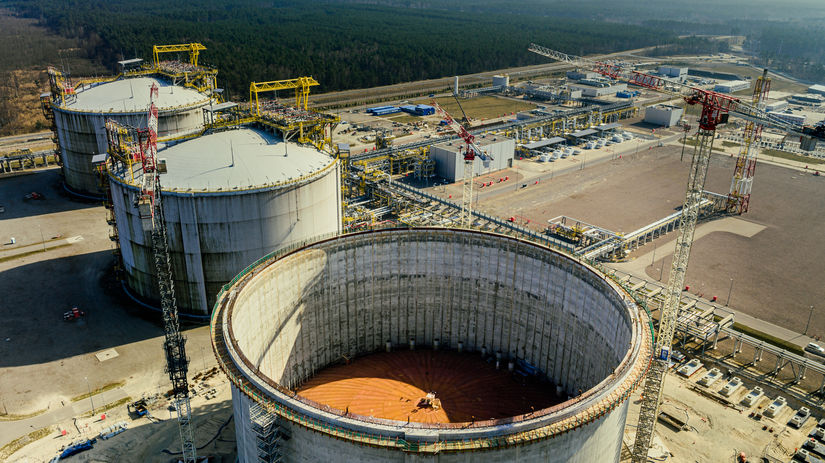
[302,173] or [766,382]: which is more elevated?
[302,173]

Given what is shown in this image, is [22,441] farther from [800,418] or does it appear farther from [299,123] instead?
[800,418]

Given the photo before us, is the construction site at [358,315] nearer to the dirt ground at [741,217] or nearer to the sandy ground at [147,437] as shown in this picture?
the sandy ground at [147,437]

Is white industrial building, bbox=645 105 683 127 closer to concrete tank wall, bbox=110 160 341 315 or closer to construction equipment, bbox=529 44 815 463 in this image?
construction equipment, bbox=529 44 815 463

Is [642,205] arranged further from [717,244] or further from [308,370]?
[308,370]

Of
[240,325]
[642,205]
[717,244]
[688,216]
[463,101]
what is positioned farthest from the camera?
[463,101]

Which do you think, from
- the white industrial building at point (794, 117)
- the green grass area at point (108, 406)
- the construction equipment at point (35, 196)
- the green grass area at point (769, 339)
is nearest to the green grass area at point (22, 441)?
the green grass area at point (108, 406)

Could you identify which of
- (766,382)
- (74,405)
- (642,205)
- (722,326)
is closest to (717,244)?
(642,205)

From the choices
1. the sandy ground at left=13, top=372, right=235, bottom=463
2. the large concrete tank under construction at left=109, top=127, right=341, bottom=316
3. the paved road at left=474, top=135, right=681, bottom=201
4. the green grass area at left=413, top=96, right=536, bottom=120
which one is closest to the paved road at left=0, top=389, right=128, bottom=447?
the sandy ground at left=13, top=372, right=235, bottom=463
